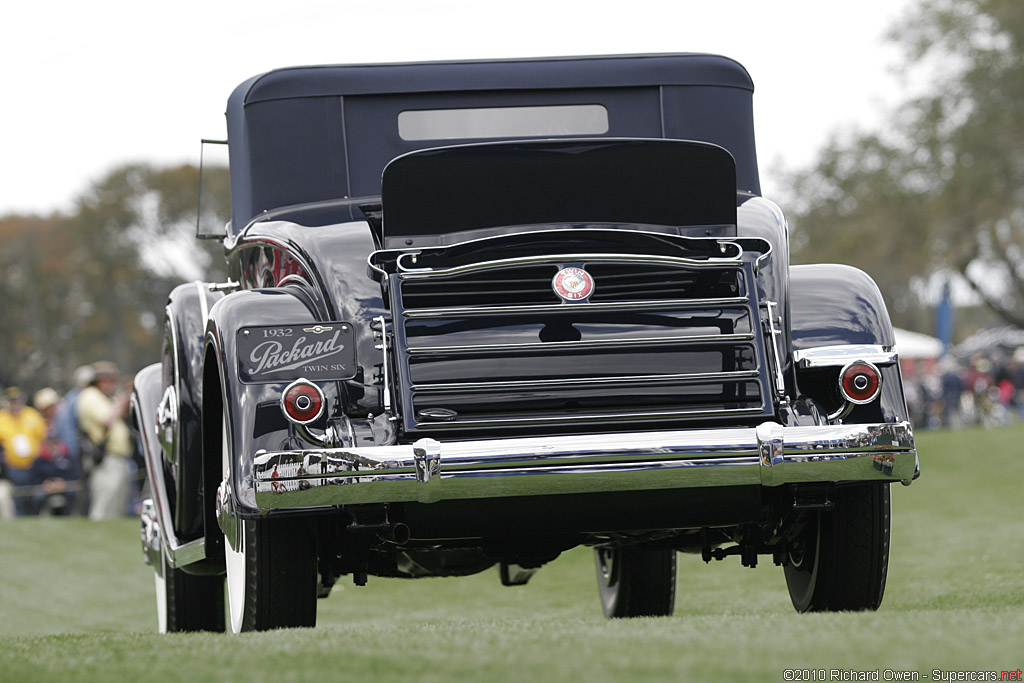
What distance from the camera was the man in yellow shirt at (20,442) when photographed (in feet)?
49.5

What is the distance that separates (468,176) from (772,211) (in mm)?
1233

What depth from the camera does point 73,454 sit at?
1571 cm

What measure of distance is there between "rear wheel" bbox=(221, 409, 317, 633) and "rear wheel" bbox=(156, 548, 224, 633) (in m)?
1.68

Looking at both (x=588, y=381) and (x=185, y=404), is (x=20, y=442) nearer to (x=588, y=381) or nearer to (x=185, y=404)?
(x=185, y=404)

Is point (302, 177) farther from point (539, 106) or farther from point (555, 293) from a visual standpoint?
point (555, 293)

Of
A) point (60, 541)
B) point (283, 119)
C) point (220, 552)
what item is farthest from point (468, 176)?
point (60, 541)

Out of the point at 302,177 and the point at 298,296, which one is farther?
the point at 302,177

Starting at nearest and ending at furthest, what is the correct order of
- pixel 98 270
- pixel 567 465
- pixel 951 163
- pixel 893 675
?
pixel 893 675
pixel 567 465
pixel 951 163
pixel 98 270

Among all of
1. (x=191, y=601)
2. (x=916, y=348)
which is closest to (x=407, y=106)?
(x=191, y=601)

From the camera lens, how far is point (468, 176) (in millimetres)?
4840

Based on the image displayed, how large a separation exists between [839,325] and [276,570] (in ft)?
6.95

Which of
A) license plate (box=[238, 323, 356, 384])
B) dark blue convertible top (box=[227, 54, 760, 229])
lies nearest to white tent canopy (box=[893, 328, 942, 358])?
dark blue convertible top (box=[227, 54, 760, 229])

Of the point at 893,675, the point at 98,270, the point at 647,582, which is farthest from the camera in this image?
the point at 98,270

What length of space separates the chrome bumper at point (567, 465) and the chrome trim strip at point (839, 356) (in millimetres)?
311
